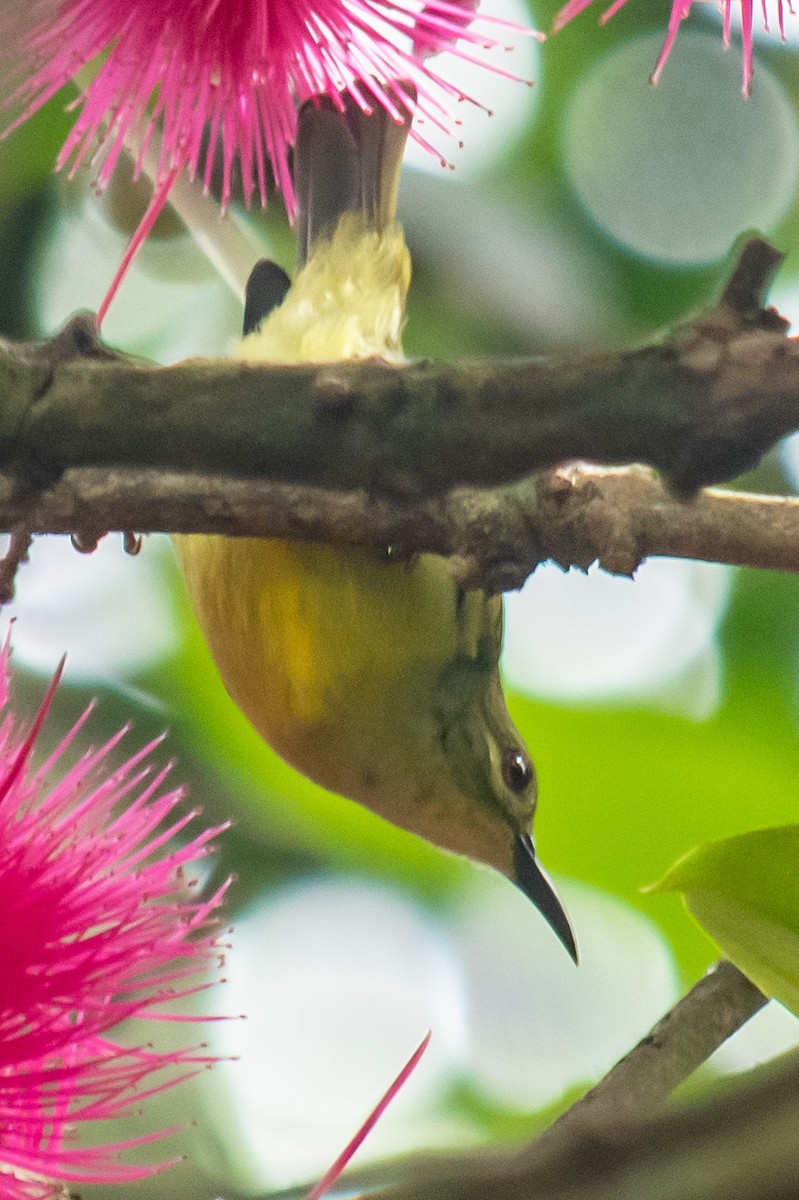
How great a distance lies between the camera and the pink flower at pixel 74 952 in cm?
153

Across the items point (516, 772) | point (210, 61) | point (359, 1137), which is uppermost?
point (210, 61)

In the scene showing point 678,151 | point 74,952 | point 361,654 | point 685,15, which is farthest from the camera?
point 678,151

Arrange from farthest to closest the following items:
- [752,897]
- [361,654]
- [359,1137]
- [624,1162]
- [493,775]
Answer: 1. [493,775]
2. [361,654]
3. [752,897]
4. [359,1137]
5. [624,1162]

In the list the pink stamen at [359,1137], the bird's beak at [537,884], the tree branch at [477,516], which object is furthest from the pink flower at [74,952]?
the bird's beak at [537,884]

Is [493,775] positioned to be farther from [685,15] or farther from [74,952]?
[685,15]

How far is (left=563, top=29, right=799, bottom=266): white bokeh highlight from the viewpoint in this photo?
3.15m

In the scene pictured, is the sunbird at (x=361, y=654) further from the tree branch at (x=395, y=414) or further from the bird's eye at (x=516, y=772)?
the tree branch at (x=395, y=414)

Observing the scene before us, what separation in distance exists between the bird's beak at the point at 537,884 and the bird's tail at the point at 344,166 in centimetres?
105

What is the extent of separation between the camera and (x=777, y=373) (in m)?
1.02

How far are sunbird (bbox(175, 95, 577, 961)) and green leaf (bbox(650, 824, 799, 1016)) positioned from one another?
0.68 metres

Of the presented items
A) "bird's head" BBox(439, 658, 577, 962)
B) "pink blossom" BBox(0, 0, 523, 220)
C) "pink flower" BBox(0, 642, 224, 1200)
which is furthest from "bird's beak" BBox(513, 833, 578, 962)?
"pink blossom" BBox(0, 0, 523, 220)

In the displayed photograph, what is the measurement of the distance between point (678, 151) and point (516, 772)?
1802 mm

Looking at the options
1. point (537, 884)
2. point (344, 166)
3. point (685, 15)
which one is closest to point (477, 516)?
point (685, 15)

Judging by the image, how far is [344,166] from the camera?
2428 millimetres
